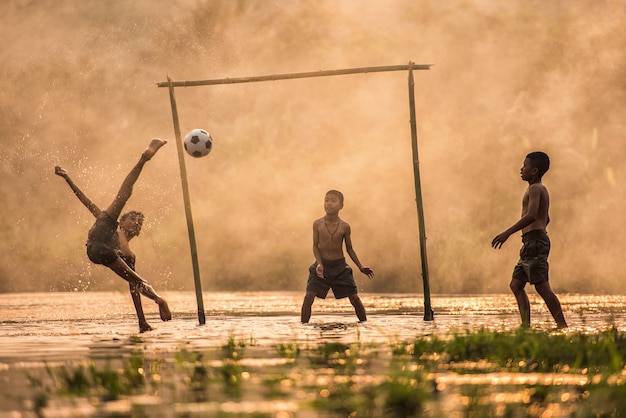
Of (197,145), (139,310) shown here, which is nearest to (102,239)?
(139,310)

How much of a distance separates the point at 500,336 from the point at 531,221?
356cm

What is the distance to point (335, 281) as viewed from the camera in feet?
56.0

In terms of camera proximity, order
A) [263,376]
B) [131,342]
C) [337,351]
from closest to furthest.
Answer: [263,376] → [337,351] → [131,342]

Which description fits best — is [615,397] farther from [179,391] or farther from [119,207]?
[119,207]

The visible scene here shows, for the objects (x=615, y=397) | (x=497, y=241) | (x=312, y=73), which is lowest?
(x=615, y=397)

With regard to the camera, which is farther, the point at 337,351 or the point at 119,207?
the point at 119,207

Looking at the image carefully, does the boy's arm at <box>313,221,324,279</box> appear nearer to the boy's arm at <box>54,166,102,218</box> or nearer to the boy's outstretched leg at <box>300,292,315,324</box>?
the boy's outstretched leg at <box>300,292,315,324</box>

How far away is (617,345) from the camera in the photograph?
9836 mm

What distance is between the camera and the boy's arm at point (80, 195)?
15.5 meters

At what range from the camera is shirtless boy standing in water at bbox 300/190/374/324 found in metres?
17.1

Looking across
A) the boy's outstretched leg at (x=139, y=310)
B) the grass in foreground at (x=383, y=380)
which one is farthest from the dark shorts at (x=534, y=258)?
the boy's outstretched leg at (x=139, y=310)

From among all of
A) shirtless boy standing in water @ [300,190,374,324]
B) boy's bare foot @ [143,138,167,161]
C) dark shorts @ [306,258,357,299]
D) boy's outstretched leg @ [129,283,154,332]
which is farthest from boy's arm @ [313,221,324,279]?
boy's bare foot @ [143,138,167,161]

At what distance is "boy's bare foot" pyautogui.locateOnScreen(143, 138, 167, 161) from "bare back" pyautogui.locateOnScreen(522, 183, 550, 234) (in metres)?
5.26

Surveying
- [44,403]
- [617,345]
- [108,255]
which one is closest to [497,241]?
[617,345]
